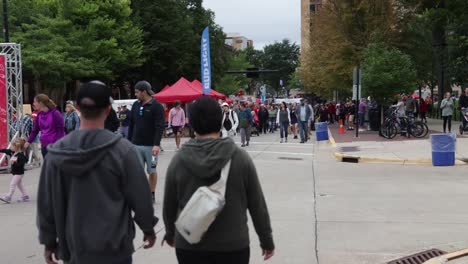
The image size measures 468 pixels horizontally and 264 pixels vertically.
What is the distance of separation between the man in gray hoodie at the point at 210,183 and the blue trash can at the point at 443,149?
1138 cm

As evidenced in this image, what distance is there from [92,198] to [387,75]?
2403cm

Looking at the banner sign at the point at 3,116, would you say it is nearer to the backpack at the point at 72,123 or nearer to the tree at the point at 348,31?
the backpack at the point at 72,123

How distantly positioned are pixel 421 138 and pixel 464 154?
6169 millimetres

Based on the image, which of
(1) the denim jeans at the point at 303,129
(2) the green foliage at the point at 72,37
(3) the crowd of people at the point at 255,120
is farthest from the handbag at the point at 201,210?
(2) the green foliage at the point at 72,37

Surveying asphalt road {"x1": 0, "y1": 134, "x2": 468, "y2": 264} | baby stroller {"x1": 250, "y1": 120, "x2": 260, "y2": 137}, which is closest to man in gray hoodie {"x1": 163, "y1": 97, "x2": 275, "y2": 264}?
asphalt road {"x1": 0, "y1": 134, "x2": 468, "y2": 264}

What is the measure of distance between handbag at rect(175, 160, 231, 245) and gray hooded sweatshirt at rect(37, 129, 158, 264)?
0.28m

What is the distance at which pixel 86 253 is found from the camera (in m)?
3.14

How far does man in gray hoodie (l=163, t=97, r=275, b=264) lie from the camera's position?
3246 millimetres

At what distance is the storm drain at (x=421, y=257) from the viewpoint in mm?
5770

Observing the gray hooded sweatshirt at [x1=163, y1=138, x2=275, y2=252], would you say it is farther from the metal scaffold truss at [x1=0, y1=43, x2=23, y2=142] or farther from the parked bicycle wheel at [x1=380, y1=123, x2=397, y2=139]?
the parked bicycle wheel at [x1=380, y1=123, x2=397, y2=139]

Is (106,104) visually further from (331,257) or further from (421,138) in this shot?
(421,138)

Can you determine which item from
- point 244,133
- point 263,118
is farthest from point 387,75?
point 263,118

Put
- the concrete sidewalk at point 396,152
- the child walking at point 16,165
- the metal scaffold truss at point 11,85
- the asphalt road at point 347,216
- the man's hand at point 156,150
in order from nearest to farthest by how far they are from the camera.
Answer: the asphalt road at point 347,216 → the man's hand at point 156,150 → the child walking at point 16,165 → the concrete sidewalk at point 396,152 → the metal scaffold truss at point 11,85

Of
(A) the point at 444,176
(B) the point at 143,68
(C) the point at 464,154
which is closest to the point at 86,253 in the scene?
(A) the point at 444,176
